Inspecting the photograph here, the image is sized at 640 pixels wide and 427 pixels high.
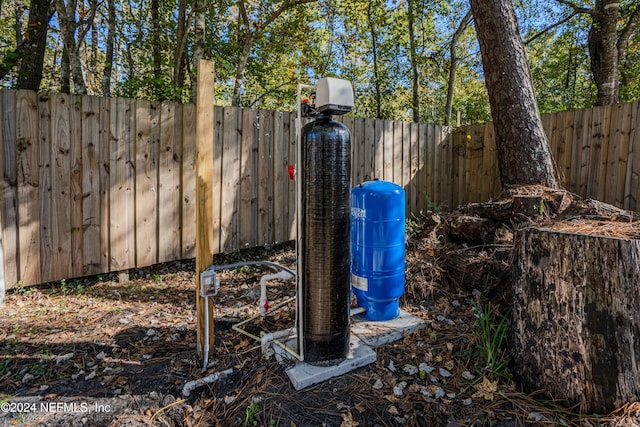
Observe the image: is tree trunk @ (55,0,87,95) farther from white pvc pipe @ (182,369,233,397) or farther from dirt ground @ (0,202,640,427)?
white pvc pipe @ (182,369,233,397)

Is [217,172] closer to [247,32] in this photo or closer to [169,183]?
[169,183]

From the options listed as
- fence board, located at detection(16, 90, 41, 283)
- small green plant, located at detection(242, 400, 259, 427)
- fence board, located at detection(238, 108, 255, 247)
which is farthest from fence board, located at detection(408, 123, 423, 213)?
fence board, located at detection(16, 90, 41, 283)

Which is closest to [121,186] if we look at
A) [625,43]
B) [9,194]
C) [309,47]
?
[9,194]

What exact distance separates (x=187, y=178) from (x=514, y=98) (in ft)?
11.2

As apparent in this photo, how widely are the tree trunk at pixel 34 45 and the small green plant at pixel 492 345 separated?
16.7 ft

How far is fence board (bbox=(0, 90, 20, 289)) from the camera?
8.67 ft

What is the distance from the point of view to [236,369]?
1.96 metres

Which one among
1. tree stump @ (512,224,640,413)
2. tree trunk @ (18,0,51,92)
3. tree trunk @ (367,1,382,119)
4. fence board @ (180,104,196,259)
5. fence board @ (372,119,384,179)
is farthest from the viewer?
tree trunk @ (367,1,382,119)

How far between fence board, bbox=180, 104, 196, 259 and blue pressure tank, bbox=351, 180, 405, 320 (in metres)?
1.96

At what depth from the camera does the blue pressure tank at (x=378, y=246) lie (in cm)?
226

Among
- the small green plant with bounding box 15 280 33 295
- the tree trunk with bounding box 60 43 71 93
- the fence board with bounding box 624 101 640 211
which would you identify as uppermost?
the tree trunk with bounding box 60 43 71 93

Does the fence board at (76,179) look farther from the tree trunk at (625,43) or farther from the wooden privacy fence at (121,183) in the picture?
the tree trunk at (625,43)

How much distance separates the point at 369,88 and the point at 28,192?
776 centimetres

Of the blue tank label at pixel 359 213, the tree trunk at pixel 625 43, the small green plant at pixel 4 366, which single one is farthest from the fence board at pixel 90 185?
the tree trunk at pixel 625 43
